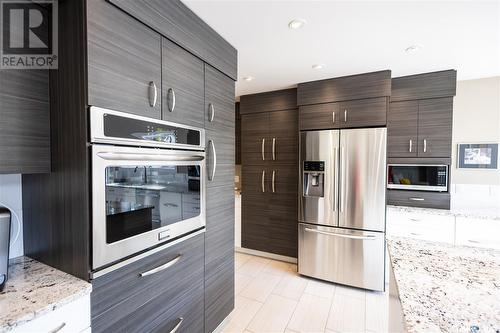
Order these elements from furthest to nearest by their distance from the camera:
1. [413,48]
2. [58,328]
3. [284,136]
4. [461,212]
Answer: [284,136] < [461,212] < [413,48] < [58,328]

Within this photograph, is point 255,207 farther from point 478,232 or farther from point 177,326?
point 478,232

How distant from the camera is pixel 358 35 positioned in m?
1.88

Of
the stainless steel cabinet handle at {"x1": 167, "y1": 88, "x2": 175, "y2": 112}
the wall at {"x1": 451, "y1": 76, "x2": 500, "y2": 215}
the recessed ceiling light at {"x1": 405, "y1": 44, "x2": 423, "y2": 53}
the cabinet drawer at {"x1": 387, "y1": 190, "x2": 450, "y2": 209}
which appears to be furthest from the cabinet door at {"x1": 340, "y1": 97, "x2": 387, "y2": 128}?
the stainless steel cabinet handle at {"x1": 167, "y1": 88, "x2": 175, "y2": 112}

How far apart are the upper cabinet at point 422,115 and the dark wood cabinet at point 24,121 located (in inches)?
121

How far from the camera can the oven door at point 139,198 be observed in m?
1.04

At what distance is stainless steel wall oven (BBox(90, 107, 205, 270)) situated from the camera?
103 centimetres

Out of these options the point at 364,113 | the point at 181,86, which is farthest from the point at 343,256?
the point at 181,86

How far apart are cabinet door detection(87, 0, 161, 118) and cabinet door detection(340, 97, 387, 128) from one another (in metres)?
2.17

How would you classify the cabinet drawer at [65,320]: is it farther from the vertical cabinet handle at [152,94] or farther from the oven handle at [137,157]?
the vertical cabinet handle at [152,94]

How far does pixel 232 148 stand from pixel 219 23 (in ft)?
3.16

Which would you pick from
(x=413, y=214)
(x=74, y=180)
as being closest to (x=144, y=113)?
(x=74, y=180)

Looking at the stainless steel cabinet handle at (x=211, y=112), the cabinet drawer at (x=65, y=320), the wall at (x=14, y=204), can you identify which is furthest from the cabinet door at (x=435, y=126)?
the wall at (x=14, y=204)

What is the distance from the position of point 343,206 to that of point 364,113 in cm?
108

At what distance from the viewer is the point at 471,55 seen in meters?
2.25
